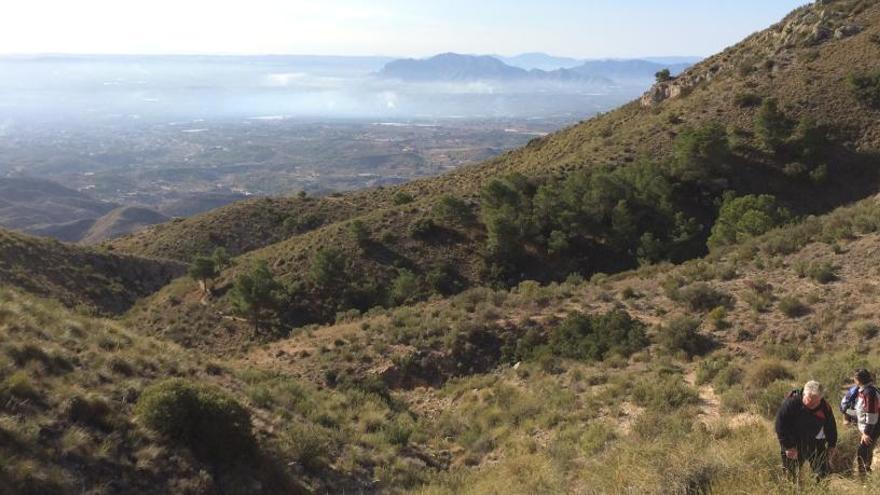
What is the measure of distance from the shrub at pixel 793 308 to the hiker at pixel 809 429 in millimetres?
8868

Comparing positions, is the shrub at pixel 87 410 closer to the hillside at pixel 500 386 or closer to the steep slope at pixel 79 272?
the hillside at pixel 500 386

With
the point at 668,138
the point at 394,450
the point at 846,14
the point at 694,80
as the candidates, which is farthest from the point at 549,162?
the point at 394,450

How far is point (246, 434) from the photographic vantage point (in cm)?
875

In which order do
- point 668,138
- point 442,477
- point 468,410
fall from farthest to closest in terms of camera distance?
point 668,138, point 468,410, point 442,477

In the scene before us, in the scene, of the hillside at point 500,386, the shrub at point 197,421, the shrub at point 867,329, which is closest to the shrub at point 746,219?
the hillside at point 500,386

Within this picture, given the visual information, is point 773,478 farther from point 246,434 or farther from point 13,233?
point 13,233

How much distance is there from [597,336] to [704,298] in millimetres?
3500

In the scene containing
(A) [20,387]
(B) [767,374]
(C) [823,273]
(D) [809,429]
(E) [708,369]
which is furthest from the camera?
(C) [823,273]

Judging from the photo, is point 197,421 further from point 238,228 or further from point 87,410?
point 238,228

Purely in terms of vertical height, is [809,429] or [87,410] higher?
[809,429]

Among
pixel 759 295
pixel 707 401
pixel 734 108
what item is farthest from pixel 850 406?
pixel 734 108

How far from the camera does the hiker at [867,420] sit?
6.30 metres

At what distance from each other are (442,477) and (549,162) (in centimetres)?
3878

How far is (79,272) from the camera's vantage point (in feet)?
104
